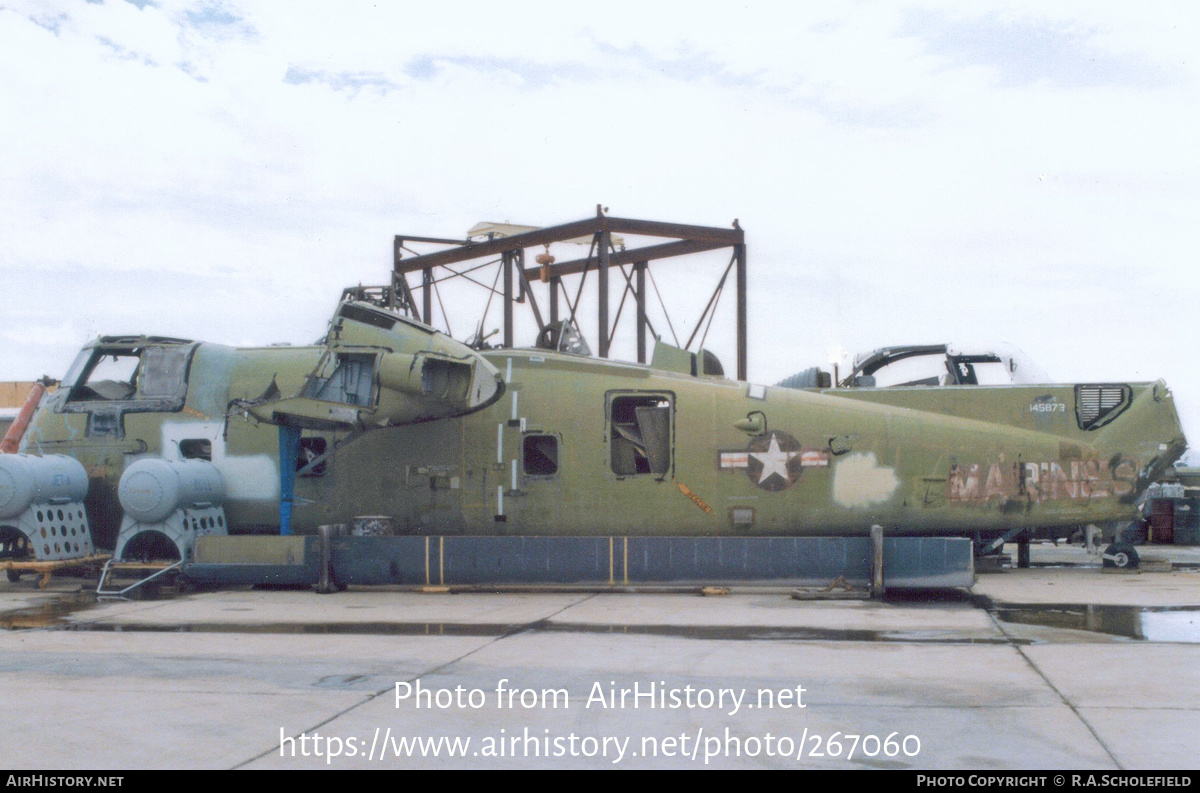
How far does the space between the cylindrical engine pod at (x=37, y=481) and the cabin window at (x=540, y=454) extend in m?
5.83

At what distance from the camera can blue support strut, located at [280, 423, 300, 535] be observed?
1355 centimetres

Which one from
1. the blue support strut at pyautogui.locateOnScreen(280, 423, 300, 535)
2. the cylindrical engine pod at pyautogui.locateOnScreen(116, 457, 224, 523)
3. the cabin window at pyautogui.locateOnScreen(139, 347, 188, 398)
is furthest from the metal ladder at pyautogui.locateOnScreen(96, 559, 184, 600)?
the cabin window at pyautogui.locateOnScreen(139, 347, 188, 398)

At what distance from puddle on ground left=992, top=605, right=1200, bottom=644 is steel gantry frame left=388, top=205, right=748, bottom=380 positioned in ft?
43.9

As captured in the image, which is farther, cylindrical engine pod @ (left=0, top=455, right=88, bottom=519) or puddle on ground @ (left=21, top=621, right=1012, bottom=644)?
cylindrical engine pod @ (left=0, top=455, right=88, bottom=519)

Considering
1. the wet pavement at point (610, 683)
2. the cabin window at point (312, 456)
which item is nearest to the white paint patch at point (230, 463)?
the cabin window at point (312, 456)

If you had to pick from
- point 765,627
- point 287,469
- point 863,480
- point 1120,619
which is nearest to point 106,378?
point 287,469

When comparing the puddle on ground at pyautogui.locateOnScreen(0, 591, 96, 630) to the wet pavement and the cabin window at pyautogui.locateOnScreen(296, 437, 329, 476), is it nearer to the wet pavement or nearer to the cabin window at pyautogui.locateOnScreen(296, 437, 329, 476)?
the wet pavement

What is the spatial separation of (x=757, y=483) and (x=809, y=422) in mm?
1014

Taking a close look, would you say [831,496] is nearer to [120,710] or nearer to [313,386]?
[313,386]

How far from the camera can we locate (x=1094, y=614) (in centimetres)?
1037

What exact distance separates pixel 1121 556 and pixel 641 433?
7.42 metres

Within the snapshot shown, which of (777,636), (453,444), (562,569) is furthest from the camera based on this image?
(453,444)
